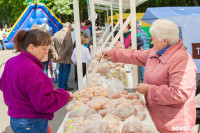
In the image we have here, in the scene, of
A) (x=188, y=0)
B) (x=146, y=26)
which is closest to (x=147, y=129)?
(x=146, y=26)

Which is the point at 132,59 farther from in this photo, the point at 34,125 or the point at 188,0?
the point at 188,0

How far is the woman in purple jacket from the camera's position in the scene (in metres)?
1.56

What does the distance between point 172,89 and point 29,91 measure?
3.66 ft

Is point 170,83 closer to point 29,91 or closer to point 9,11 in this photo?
point 29,91

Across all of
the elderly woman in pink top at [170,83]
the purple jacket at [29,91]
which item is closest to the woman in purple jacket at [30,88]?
the purple jacket at [29,91]

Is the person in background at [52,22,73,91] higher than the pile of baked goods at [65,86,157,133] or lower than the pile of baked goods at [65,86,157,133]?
higher

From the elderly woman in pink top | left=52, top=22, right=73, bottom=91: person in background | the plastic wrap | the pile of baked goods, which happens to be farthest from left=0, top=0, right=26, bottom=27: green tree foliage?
the plastic wrap

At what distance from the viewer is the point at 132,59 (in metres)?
2.62

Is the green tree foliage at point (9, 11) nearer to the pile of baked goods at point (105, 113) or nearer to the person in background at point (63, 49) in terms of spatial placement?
the person in background at point (63, 49)

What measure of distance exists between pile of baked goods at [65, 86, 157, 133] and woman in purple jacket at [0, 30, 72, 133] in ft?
0.85

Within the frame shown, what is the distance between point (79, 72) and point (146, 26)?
41.1 ft

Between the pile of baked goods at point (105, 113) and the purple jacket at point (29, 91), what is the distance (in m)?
0.27

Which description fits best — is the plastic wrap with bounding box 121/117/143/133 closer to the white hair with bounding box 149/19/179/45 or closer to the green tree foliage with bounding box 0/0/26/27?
the white hair with bounding box 149/19/179/45

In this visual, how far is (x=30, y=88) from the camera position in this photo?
1558mm
